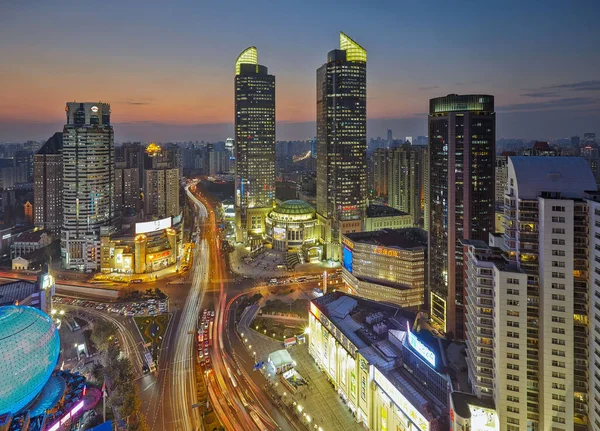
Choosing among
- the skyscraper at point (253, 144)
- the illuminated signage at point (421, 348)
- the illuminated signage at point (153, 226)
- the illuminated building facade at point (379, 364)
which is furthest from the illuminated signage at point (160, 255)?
Result: the illuminated signage at point (421, 348)

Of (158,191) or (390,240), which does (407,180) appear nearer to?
(390,240)

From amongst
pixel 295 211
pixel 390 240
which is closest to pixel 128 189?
pixel 295 211

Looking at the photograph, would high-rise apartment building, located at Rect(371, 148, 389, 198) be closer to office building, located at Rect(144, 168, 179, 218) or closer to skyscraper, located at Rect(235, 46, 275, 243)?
skyscraper, located at Rect(235, 46, 275, 243)

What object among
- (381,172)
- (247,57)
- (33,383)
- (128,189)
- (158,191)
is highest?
(247,57)

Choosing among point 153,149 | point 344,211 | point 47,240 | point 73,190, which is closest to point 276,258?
point 344,211

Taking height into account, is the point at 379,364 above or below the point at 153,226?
below

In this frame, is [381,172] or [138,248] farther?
[381,172]

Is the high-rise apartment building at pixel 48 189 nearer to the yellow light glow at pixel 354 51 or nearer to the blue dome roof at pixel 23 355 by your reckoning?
the blue dome roof at pixel 23 355

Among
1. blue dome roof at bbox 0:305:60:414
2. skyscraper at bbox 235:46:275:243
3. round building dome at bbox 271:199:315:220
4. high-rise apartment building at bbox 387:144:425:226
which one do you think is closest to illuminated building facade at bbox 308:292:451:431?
blue dome roof at bbox 0:305:60:414
